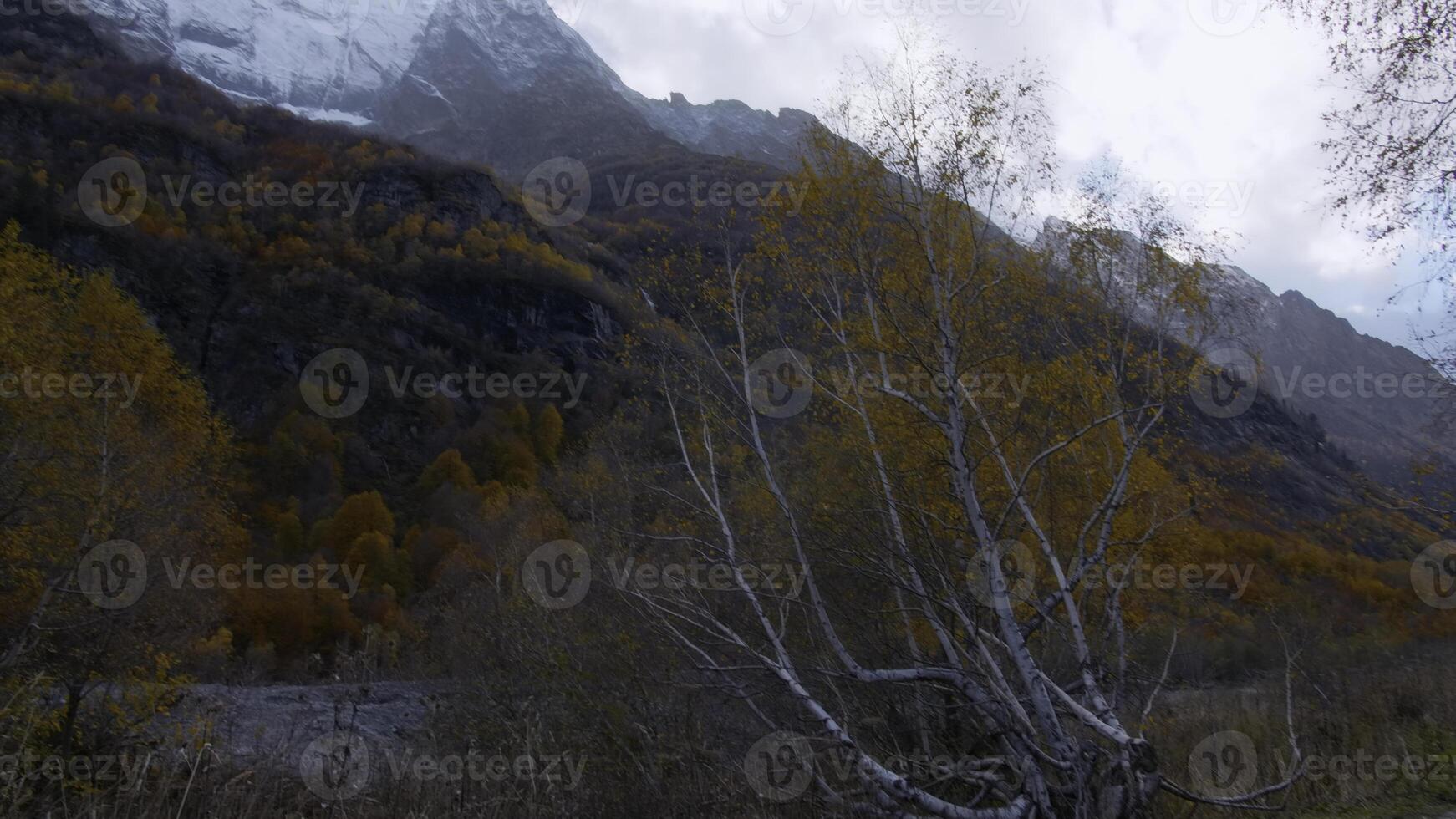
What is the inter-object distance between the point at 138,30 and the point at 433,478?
175726mm

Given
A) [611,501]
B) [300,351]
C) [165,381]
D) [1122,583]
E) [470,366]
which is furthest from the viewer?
[470,366]

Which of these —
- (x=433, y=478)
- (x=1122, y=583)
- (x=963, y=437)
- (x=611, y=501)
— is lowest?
(x=433, y=478)

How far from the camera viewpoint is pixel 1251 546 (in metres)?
37.8

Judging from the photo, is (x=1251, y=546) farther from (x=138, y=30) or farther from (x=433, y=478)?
(x=138, y=30)

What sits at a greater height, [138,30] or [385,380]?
[138,30]

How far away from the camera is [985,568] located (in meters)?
6.34

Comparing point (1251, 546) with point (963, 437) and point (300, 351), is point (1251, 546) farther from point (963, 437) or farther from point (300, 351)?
point (300, 351)

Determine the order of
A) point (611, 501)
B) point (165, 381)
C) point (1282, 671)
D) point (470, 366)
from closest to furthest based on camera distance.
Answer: point (611, 501), point (1282, 671), point (165, 381), point (470, 366)

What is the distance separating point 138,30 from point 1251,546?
21333cm

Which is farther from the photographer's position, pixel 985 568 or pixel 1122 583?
pixel 1122 583

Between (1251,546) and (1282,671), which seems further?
(1251,546)

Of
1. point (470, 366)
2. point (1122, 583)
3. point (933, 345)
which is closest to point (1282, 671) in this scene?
point (1122, 583)

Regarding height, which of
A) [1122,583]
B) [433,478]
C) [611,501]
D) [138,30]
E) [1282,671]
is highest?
[138,30]

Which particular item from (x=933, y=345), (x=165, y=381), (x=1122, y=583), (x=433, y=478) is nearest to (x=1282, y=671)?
(x=1122, y=583)
